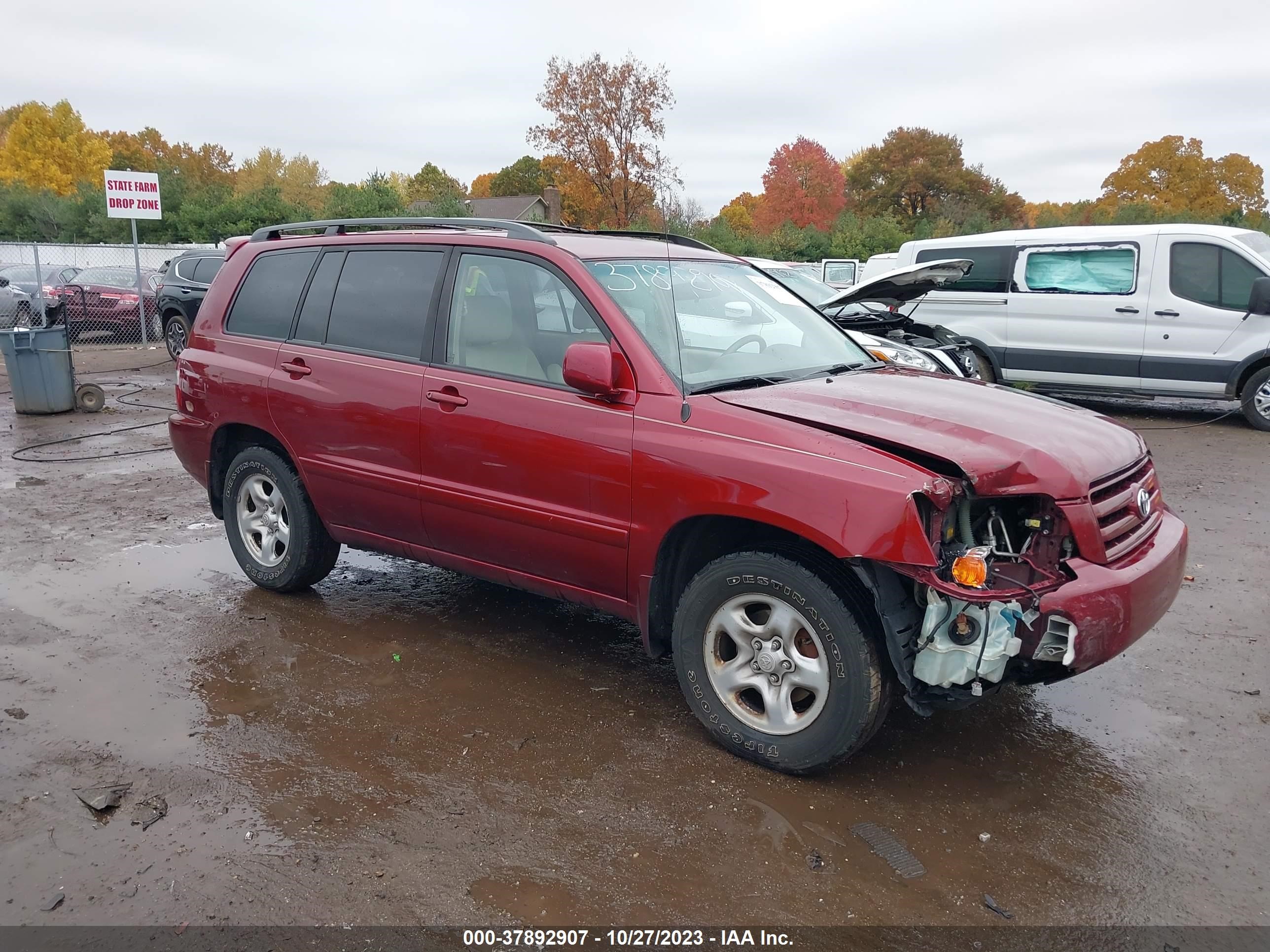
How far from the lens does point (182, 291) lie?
15.6 m

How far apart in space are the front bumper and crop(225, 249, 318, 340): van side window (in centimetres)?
390

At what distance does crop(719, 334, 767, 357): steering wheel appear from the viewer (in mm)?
4062

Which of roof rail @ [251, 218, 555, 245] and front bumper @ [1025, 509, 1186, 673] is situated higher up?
roof rail @ [251, 218, 555, 245]

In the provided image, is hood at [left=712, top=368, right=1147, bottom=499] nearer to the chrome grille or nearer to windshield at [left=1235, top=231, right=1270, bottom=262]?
the chrome grille

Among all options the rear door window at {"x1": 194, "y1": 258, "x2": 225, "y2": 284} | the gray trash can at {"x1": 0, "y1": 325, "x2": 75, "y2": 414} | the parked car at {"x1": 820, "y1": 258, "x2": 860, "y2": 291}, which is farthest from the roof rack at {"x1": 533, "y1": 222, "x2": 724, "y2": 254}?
the parked car at {"x1": 820, "y1": 258, "x2": 860, "y2": 291}

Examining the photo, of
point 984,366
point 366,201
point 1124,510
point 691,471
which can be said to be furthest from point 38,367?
point 366,201

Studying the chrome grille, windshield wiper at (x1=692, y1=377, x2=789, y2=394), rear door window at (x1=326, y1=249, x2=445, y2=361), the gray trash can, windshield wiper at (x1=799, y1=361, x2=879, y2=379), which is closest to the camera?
the chrome grille

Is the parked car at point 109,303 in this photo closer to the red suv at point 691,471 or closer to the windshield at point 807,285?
the windshield at point 807,285

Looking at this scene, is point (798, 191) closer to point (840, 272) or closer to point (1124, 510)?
point (840, 272)

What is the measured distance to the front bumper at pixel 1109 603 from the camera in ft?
9.82

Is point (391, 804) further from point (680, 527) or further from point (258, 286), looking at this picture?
point (258, 286)

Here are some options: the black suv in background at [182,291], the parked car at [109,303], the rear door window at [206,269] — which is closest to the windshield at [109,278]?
the parked car at [109,303]

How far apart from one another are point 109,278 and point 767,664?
1912 centimetres

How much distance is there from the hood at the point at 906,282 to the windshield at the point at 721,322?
338cm
